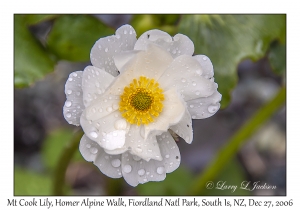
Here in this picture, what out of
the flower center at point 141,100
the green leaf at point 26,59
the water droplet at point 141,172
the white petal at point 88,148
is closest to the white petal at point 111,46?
the flower center at point 141,100

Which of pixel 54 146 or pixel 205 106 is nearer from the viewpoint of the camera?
pixel 205 106

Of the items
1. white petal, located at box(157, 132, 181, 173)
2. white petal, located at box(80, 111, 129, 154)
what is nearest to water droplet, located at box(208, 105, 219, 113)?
white petal, located at box(157, 132, 181, 173)

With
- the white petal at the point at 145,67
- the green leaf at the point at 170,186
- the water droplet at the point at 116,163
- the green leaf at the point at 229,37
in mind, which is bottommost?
the green leaf at the point at 170,186

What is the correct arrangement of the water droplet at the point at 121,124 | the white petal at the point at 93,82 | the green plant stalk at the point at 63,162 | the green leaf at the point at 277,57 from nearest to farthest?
1. the white petal at the point at 93,82
2. the water droplet at the point at 121,124
3. the green plant stalk at the point at 63,162
4. the green leaf at the point at 277,57

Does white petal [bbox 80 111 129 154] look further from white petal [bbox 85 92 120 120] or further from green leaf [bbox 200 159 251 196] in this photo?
green leaf [bbox 200 159 251 196]

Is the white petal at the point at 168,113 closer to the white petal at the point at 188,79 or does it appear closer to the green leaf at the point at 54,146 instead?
the white petal at the point at 188,79

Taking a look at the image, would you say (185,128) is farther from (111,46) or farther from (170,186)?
(170,186)

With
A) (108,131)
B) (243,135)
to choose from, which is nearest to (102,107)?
(108,131)
